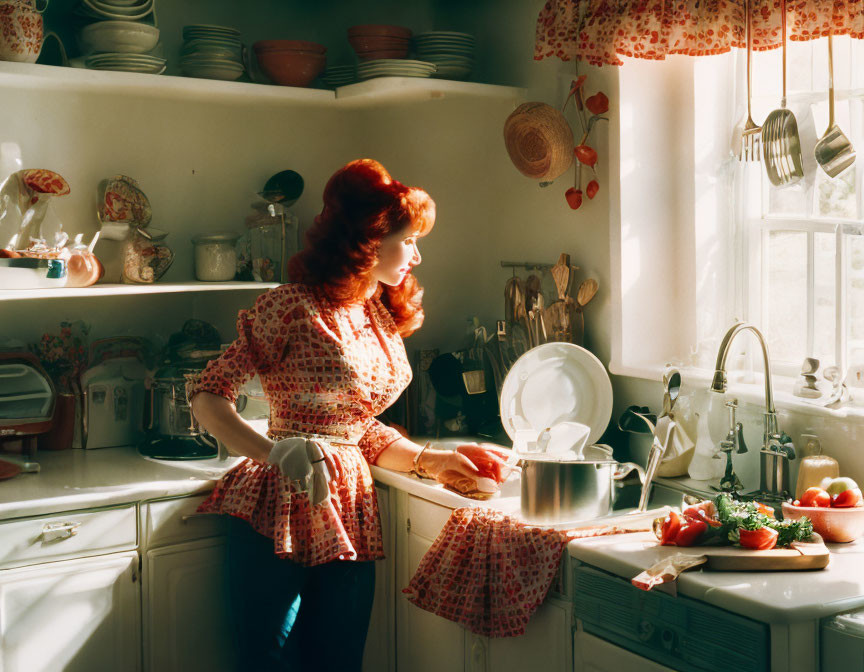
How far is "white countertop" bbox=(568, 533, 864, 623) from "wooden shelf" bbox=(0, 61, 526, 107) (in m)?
1.47

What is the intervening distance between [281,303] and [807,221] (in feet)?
4.30

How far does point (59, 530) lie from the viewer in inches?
93.2

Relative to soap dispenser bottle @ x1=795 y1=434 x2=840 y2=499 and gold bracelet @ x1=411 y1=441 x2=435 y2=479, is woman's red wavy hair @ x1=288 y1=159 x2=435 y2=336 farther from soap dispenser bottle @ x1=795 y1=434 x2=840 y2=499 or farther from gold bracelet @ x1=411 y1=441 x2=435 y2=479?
soap dispenser bottle @ x1=795 y1=434 x2=840 y2=499

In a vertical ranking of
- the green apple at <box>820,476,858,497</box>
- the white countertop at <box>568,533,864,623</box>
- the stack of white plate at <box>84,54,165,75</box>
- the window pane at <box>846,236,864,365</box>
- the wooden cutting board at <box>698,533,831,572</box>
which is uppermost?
the stack of white plate at <box>84,54,165,75</box>

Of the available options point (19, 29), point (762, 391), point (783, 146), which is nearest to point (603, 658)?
point (762, 391)

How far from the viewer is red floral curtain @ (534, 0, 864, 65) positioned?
2178 millimetres

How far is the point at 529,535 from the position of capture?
2.10 m

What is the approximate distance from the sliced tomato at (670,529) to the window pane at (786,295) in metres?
0.81

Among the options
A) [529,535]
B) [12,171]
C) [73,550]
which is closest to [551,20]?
[529,535]

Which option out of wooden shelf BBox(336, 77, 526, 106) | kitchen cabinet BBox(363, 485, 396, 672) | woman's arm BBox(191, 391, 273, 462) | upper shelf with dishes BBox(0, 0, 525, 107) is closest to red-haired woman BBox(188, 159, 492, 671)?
woman's arm BBox(191, 391, 273, 462)

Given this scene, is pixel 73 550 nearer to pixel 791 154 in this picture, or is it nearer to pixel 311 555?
pixel 311 555

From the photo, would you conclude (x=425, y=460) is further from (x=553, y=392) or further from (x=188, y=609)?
(x=188, y=609)

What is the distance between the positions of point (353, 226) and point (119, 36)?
0.98 m

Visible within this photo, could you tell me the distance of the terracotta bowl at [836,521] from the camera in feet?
6.36
